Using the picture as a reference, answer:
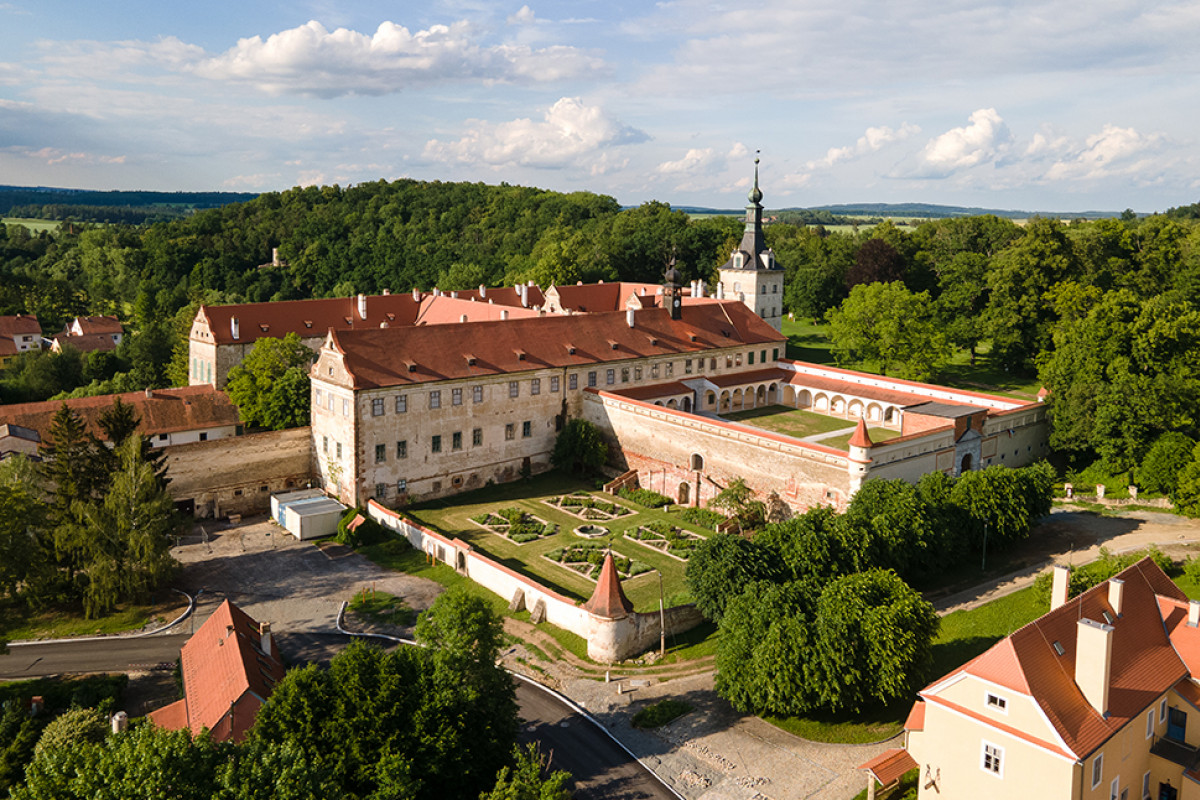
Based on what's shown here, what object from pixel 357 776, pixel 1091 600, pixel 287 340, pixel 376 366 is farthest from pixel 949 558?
pixel 287 340

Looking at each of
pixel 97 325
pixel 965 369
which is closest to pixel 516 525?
pixel 965 369

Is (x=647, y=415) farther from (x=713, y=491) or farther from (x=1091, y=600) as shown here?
(x=1091, y=600)

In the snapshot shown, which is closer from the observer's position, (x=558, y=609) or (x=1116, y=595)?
(x=1116, y=595)

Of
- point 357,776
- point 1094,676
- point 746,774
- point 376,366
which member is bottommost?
point 746,774

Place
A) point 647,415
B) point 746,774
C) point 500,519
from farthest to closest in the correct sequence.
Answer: point 647,415, point 500,519, point 746,774

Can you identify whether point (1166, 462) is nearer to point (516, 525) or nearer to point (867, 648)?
point (867, 648)

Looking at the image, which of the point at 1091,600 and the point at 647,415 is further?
the point at 647,415
